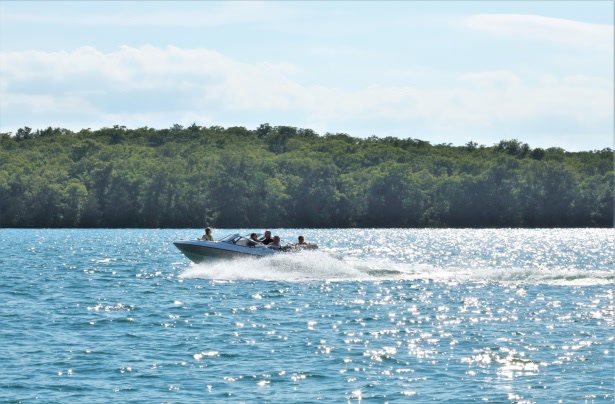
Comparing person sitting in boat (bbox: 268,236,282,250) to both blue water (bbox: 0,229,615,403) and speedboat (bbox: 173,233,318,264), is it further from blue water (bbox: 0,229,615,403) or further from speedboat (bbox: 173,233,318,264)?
blue water (bbox: 0,229,615,403)

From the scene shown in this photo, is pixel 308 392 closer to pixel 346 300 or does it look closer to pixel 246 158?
pixel 346 300

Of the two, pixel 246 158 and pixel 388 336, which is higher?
pixel 246 158

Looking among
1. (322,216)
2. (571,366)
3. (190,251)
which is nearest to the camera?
(571,366)

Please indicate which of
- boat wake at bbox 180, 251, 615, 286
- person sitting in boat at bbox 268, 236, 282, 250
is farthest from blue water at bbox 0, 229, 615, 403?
person sitting in boat at bbox 268, 236, 282, 250

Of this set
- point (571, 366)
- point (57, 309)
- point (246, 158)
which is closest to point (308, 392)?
point (571, 366)

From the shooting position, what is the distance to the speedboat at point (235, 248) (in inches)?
Result: 1722

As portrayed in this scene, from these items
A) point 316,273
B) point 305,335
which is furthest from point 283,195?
point 305,335

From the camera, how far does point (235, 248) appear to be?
1725 inches

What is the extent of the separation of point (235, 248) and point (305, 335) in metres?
18.0

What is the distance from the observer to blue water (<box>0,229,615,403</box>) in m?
19.6

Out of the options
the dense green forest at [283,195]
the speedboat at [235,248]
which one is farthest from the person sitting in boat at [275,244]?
the dense green forest at [283,195]

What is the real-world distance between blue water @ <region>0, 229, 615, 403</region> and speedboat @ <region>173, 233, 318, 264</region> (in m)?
0.39

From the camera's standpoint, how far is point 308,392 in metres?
19.2

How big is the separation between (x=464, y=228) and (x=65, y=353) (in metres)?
151
